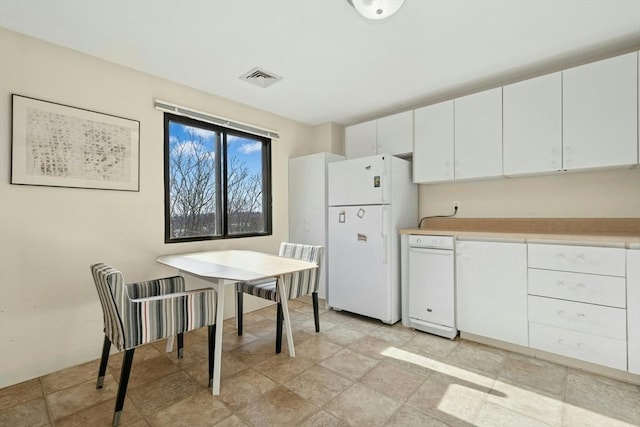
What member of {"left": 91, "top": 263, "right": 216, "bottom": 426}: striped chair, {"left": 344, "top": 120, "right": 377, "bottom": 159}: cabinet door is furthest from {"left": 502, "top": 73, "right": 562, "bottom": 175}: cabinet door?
{"left": 91, "top": 263, "right": 216, "bottom": 426}: striped chair

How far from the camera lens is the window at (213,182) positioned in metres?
2.91

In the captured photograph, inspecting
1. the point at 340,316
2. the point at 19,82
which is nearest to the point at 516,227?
the point at 340,316

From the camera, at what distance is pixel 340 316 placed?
130 inches

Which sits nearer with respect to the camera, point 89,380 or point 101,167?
point 89,380

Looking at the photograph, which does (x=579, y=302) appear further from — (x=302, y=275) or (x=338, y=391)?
(x=302, y=275)

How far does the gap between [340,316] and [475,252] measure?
1.54 m

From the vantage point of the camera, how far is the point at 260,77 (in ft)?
8.97

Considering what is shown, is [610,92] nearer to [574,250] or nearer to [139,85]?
[574,250]

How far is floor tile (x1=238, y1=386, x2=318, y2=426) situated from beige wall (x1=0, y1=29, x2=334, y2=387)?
58.1 inches

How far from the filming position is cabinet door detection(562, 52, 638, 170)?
2.11m

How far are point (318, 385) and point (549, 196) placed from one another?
97.6 inches

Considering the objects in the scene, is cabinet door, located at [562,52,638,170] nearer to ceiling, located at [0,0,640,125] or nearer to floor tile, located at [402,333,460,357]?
ceiling, located at [0,0,640,125]

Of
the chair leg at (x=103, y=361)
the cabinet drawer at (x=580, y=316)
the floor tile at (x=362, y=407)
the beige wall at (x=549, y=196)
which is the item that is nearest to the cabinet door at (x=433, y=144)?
the beige wall at (x=549, y=196)

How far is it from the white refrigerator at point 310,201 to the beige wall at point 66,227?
4.71 ft
